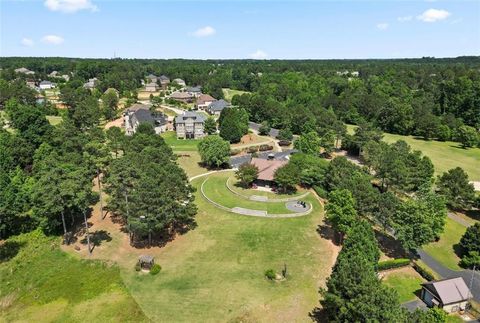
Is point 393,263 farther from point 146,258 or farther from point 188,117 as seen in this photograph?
point 188,117

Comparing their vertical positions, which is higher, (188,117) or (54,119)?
(188,117)

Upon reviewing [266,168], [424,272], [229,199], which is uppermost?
[266,168]

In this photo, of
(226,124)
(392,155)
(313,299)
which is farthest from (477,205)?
(226,124)

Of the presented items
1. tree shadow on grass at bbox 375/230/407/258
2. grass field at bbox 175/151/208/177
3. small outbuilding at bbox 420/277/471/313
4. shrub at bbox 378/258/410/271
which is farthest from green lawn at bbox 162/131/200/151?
small outbuilding at bbox 420/277/471/313

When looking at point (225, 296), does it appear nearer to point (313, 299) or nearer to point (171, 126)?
point (313, 299)

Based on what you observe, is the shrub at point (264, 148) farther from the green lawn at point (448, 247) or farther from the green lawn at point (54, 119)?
the green lawn at point (54, 119)

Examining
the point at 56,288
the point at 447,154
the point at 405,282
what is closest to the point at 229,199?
the point at 56,288
